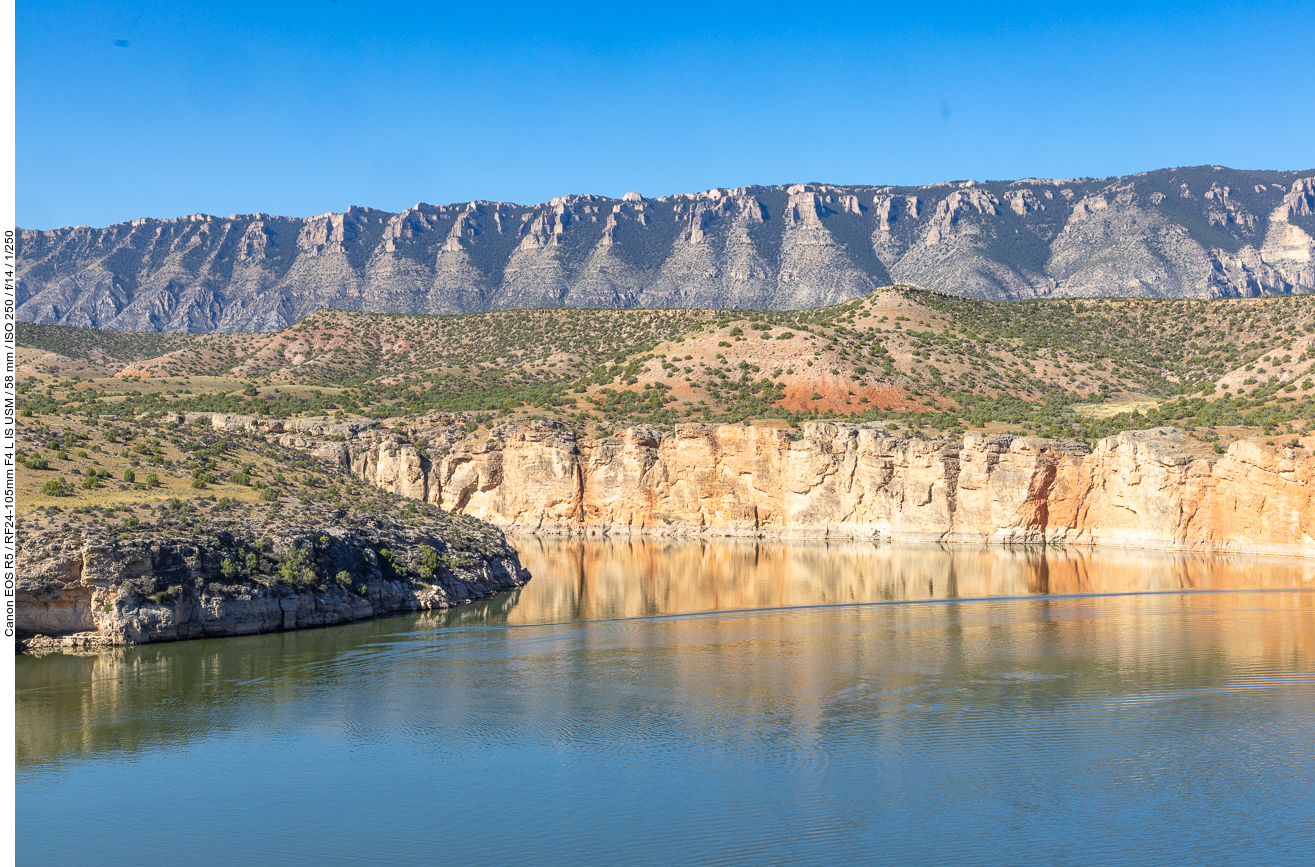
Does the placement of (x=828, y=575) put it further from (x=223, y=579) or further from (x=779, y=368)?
(x=779, y=368)

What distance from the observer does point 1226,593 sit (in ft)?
164

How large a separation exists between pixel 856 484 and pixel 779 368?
23221 mm

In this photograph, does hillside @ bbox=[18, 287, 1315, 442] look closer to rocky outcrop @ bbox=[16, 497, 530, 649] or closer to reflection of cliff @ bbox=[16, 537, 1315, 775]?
reflection of cliff @ bbox=[16, 537, 1315, 775]

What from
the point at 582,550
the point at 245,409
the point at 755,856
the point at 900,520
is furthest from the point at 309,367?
the point at 755,856

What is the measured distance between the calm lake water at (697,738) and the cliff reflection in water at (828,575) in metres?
2.18

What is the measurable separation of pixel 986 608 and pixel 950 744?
2051 cm

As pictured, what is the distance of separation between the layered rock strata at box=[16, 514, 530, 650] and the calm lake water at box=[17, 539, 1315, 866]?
103 centimetres

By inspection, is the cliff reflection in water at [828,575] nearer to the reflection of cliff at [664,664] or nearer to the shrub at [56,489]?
the reflection of cliff at [664,664]

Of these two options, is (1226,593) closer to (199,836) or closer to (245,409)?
(199,836)

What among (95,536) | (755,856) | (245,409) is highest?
(245,409)

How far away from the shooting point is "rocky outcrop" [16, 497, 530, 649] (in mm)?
37625

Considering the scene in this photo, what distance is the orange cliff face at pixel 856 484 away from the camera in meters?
66.4

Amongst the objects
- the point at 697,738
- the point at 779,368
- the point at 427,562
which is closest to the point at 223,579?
the point at 427,562

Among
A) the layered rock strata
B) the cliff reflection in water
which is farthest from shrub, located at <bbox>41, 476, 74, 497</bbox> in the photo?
the cliff reflection in water
